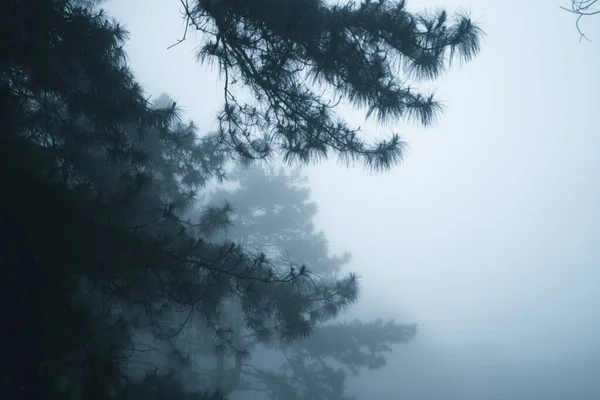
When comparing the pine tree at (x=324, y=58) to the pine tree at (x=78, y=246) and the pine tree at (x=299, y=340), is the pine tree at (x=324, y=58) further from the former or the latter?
the pine tree at (x=299, y=340)

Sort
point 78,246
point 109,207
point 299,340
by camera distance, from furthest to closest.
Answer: point 299,340
point 109,207
point 78,246

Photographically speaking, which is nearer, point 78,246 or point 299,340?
point 78,246

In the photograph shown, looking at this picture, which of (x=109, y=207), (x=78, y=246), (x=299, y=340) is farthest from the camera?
(x=299, y=340)

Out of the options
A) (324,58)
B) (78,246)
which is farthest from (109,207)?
(324,58)

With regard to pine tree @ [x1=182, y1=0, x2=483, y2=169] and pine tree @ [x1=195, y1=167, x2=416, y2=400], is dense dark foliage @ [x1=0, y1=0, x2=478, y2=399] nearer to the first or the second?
pine tree @ [x1=182, y1=0, x2=483, y2=169]

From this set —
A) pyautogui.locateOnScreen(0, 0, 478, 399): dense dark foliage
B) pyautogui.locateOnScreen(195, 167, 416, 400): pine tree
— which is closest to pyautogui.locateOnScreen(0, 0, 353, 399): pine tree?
pyautogui.locateOnScreen(0, 0, 478, 399): dense dark foliage

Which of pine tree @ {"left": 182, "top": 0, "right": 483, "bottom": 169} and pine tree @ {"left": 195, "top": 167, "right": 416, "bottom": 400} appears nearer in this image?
pine tree @ {"left": 182, "top": 0, "right": 483, "bottom": 169}

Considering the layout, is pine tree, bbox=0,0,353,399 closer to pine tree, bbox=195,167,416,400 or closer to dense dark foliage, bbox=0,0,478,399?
dense dark foliage, bbox=0,0,478,399

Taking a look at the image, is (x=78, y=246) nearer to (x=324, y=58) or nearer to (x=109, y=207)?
(x=109, y=207)

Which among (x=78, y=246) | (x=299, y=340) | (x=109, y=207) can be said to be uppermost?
(x=299, y=340)

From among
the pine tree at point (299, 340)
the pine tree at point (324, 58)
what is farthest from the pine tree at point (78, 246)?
the pine tree at point (299, 340)

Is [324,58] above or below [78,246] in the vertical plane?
above

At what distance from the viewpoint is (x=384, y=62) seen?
10.0 ft

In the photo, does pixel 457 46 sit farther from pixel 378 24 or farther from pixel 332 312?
pixel 332 312
